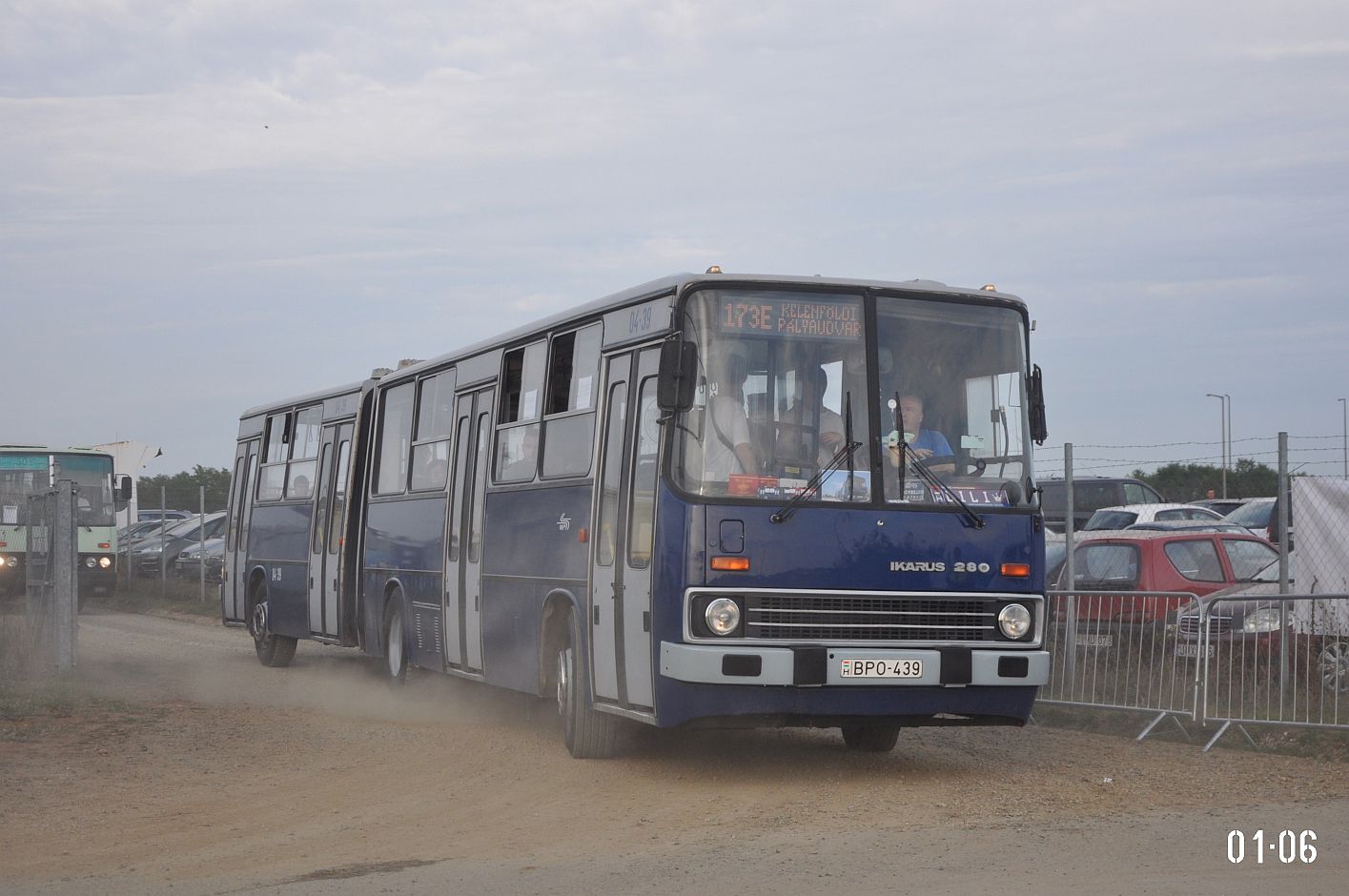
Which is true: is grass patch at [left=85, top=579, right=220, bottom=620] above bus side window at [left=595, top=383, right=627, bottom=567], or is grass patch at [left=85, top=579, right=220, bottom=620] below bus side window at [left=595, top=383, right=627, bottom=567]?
below

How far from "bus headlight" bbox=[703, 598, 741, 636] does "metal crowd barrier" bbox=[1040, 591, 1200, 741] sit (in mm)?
4621

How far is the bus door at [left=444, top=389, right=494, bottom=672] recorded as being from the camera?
14.5m

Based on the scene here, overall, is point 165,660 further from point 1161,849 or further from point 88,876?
point 1161,849

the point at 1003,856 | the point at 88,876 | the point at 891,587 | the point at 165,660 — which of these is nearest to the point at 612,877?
the point at 1003,856

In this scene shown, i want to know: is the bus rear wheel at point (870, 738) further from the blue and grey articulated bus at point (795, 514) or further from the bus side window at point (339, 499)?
the bus side window at point (339, 499)

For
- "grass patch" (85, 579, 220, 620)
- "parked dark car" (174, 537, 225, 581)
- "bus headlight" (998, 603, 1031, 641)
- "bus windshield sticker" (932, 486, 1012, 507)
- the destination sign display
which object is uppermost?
the destination sign display

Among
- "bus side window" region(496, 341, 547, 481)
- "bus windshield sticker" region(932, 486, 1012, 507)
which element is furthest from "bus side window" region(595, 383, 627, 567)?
"bus windshield sticker" region(932, 486, 1012, 507)

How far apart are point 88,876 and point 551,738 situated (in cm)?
588

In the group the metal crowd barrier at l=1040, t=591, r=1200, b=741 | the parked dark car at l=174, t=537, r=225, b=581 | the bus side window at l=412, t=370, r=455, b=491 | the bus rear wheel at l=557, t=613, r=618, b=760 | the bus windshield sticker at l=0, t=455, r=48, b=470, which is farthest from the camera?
the parked dark car at l=174, t=537, r=225, b=581

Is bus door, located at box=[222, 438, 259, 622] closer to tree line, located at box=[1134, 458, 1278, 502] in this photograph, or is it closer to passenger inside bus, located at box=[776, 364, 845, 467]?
passenger inside bus, located at box=[776, 364, 845, 467]

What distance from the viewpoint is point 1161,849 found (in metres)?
8.26

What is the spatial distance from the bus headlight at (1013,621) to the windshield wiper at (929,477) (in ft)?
1.86

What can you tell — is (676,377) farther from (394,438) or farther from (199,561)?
(199,561)

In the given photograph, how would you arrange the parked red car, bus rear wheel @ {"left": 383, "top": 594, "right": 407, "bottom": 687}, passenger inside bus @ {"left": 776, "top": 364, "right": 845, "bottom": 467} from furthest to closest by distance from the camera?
bus rear wheel @ {"left": 383, "top": 594, "right": 407, "bottom": 687}, the parked red car, passenger inside bus @ {"left": 776, "top": 364, "right": 845, "bottom": 467}
